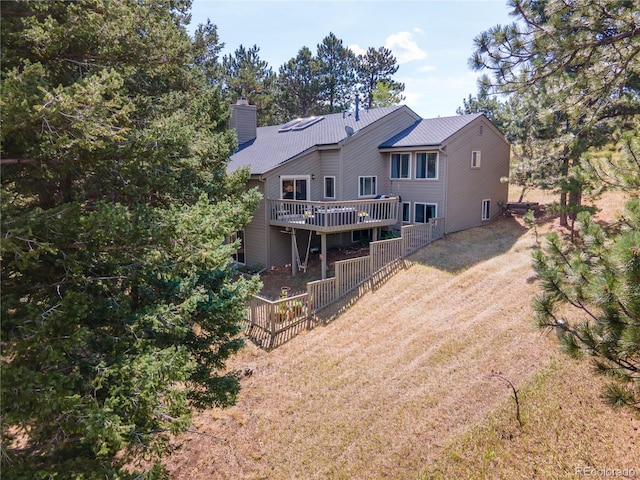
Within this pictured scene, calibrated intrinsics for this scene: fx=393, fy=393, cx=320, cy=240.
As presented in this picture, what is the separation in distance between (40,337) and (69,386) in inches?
29.0

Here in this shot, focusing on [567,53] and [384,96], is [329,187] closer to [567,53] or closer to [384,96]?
[567,53]

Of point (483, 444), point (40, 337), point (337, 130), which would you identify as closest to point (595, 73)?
point (483, 444)

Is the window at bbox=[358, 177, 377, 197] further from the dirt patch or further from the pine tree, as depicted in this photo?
the pine tree

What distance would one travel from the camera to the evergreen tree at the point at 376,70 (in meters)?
45.4

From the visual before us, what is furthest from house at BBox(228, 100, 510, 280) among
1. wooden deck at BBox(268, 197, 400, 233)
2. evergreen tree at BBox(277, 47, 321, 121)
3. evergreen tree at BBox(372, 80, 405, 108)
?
evergreen tree at BBox(277, 47, 321, 121)

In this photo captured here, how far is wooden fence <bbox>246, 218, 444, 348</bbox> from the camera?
44.1ft

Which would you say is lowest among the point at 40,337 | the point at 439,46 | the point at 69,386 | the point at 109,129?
the point at 69,386

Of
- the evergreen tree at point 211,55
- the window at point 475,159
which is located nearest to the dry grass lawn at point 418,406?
the window at point 475,159

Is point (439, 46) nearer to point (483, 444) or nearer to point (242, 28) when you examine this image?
point (242, 28)

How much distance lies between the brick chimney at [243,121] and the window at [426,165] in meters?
11.3

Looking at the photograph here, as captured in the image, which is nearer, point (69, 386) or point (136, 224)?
point (69, 386)

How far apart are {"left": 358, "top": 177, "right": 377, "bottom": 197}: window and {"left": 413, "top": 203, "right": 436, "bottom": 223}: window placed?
2391 mm

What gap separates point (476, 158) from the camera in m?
20.8

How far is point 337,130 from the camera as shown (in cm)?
2091
